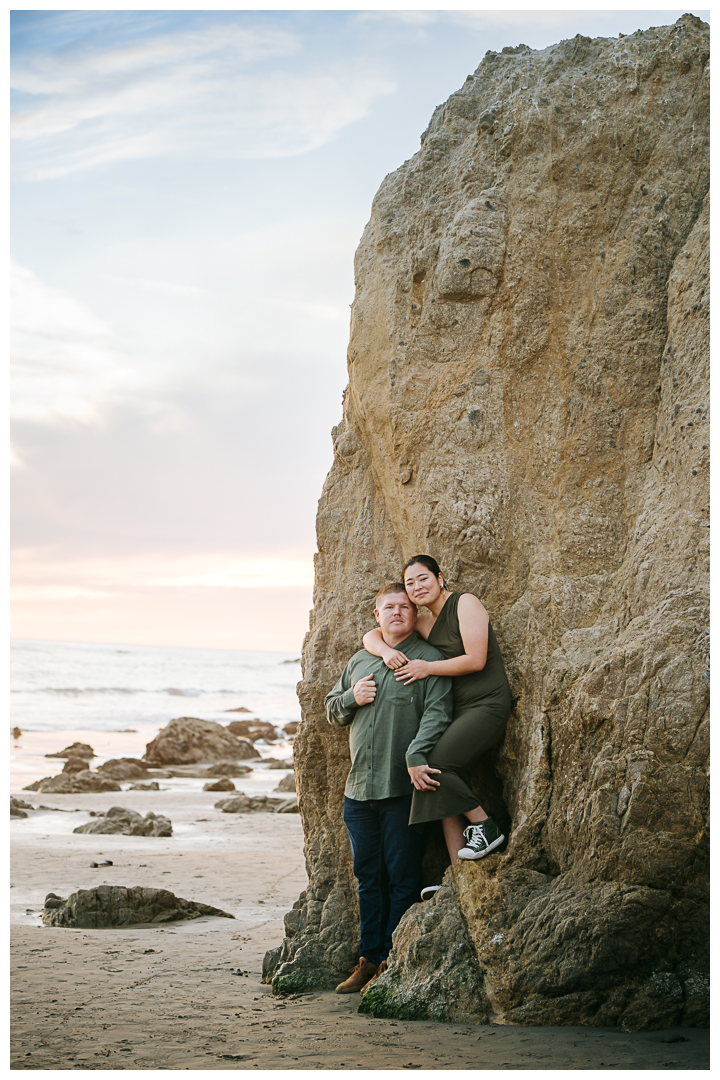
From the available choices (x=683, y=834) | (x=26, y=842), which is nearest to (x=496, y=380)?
(x=683, y=834)

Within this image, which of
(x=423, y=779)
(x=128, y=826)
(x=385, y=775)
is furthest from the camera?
(x=128, y=826)

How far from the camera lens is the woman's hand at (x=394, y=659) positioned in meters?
5.12

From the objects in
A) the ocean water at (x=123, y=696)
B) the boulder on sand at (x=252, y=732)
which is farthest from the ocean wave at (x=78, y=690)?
the boulder on sand at (x=252, y=732)

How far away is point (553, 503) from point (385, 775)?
188 centimetres

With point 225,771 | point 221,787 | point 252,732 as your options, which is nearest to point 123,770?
point 225,771

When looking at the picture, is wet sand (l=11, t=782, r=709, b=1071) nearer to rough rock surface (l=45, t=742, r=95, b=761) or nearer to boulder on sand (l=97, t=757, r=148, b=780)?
boulder on sand (l=97, t=757, r=148, b=780)

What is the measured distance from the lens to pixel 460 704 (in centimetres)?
493

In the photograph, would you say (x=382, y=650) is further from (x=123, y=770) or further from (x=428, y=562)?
(x=123, y=770)

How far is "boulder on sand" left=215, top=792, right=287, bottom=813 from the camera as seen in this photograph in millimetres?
13394

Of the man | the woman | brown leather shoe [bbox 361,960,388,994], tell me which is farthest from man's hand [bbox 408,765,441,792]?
brown leather shoe [bbox 361,960,388,994]

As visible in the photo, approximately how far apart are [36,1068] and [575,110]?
19.3 feet

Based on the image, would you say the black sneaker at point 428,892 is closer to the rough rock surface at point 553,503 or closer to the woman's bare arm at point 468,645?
the rough rock surface at point 553,503

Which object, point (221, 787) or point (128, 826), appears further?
point (221, 787)

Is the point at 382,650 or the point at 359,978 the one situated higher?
the point at 382,650
